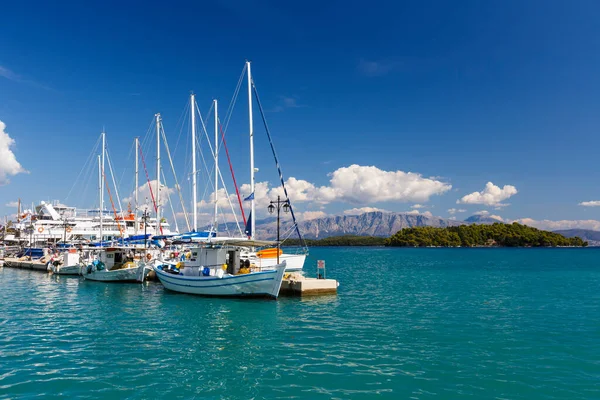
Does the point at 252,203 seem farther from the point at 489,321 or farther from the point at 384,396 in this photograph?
the point at 384,396

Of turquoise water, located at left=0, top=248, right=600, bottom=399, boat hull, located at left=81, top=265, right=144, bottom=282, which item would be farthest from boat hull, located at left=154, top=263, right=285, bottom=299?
boat hull, located at left=81, top=265, right=144, bottom=282

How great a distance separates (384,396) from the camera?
1336 cm

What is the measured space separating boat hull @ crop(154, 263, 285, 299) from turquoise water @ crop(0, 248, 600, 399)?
3.37ft

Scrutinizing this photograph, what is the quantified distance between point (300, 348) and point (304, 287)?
51.1ft

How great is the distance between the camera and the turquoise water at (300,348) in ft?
46.6

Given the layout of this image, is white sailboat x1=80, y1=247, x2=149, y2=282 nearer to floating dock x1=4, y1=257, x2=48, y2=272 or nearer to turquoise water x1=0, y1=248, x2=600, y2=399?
turquoise water x1=0, y1=248, x2=600, y2=399

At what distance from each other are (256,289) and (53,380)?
1882cm

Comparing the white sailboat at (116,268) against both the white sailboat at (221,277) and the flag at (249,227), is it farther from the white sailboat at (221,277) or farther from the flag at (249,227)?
the flag at (249,227)

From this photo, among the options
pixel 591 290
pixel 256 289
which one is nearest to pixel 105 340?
pixel 256 289

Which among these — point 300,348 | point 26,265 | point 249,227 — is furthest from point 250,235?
point 26,265

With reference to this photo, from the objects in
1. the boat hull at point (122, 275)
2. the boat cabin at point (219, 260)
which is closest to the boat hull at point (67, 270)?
the boat hull at point (122, 275)

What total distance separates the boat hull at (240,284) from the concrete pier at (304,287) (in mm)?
2459

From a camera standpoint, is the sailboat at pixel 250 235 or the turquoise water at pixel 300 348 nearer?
the turquoise water at pixel 300 348

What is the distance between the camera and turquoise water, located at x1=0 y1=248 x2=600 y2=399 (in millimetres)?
14211
